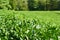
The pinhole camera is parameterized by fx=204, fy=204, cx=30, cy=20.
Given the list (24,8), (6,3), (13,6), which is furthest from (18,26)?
(24,8)

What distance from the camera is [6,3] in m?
19.9

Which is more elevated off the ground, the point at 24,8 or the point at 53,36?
the point at 53,36

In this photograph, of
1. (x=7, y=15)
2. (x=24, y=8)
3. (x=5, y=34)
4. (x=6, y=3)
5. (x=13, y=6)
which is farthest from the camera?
(x=24, y=8)

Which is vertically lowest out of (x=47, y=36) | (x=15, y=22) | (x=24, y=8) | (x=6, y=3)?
(x=24, y=8)

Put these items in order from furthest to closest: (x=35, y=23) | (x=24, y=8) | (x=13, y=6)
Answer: (x=24, y=8) < (x=13, y=6) < (x=35, y=23)

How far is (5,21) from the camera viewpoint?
648cm

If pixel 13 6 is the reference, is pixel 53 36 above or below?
above

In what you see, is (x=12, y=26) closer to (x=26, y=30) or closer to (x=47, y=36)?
(x=26, y=30)

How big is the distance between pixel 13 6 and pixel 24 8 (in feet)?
8.11

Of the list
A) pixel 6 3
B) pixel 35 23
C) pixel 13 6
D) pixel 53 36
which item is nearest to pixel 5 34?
pixel 35 23

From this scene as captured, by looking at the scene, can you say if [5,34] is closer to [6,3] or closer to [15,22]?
[15,22]

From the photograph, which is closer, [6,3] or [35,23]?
[35,23]

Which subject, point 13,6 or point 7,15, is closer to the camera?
point 7,15

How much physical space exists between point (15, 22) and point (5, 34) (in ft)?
1.73
